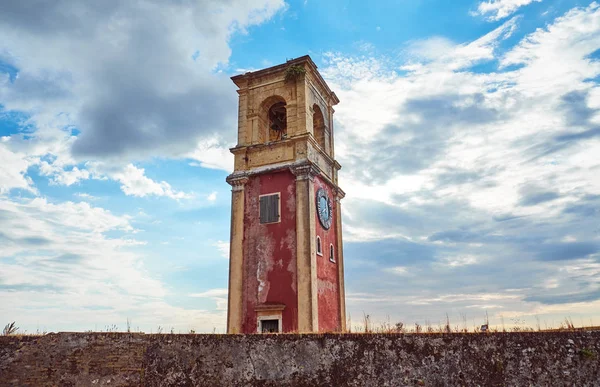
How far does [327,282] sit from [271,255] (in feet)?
10.5

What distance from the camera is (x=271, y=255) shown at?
2011 centimetres

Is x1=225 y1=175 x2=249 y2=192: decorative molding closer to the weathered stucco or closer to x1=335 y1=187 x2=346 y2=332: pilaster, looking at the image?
x1=335 y1=187 x2=346 y2=332: pilaster

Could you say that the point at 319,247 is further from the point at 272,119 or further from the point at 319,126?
the point at 272,119

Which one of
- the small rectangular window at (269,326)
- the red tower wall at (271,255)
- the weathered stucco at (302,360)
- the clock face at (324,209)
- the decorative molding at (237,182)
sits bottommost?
the weathered stucco at (302,360)

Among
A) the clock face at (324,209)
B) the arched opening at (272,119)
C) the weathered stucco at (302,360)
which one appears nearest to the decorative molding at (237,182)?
the arched opening at (272,119)

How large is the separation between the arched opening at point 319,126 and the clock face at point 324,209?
347 cm

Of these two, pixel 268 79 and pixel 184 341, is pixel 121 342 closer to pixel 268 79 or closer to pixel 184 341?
pixel 184 341

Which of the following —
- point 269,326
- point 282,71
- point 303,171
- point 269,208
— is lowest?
point 269,326

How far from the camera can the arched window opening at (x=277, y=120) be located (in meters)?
24.4

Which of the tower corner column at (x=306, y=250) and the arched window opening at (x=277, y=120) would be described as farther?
the arched window opening at (x=277, y=120)

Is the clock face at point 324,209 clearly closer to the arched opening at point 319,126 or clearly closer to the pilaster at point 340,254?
the pilaster at point 340,254

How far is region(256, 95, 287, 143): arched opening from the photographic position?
23344 millimetres

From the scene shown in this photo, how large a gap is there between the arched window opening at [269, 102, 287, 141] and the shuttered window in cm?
474

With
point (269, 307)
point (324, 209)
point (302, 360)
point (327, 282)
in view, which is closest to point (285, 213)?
point (324, 209)
